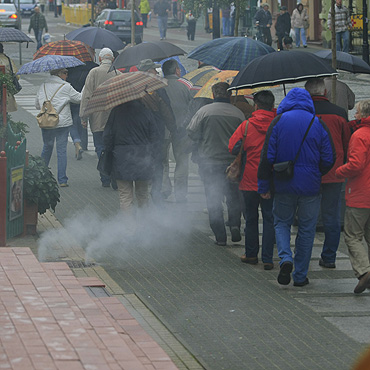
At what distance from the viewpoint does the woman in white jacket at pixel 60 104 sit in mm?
13203

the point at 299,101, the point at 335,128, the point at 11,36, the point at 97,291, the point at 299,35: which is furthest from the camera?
the point at 299,35

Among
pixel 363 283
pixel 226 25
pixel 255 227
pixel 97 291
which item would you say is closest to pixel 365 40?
pixel 226 25

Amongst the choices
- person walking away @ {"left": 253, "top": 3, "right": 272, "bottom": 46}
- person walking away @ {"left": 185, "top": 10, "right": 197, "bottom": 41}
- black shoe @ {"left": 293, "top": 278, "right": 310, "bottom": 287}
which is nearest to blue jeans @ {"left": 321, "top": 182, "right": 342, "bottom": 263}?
black shoe @ {"left": 293, "top": 278, "right": 310, "bottom": 287}

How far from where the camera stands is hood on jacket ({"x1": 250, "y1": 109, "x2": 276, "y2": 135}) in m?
8.91

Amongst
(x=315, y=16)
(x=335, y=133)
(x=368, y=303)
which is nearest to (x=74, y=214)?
(x=335, y=133)

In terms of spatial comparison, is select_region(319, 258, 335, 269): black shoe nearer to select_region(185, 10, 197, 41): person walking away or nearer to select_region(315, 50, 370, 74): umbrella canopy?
→ select_region(315, 50, 370, 74): umbrella canopy

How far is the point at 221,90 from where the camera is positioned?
9.99 metres

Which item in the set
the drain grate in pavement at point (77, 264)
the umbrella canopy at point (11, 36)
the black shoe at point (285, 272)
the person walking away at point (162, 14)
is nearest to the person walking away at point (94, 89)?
the drain grate in pavement at point (77, 264)

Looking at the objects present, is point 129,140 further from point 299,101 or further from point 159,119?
point 299,101

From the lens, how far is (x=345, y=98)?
11078 mm

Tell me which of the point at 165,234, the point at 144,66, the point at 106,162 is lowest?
the point at 165,234

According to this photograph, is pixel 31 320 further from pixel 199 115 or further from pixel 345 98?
pixel 345 98

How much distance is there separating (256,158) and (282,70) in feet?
2.78

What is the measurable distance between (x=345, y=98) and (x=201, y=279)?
3495 millimetres
